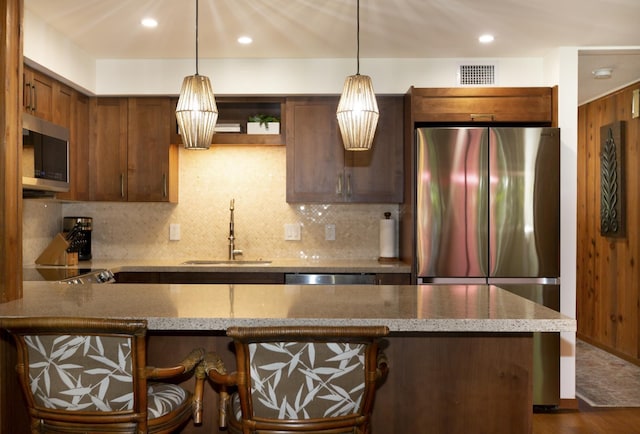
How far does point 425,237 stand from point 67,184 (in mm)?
2261

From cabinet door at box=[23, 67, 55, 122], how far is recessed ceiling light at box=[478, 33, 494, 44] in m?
2.72


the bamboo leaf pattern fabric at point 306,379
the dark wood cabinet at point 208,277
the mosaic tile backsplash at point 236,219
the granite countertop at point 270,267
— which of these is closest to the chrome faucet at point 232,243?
the mosaic tile backsplash at point 236,219

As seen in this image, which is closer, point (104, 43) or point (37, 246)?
point (104, 43)

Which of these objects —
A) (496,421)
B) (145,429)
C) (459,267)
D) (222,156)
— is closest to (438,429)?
(496,421)

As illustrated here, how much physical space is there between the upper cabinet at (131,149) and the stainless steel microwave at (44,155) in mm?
628

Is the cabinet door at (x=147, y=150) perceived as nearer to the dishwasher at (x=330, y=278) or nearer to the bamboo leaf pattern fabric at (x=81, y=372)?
the dishwasher at (x=330, y=278)

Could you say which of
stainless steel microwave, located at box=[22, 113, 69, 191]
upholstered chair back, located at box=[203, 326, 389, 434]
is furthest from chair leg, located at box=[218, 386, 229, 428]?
stainless steel microwave, located at box=[22, 113, 69, 191]

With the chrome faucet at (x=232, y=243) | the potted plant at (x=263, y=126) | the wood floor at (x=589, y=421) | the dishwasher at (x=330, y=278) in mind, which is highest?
the potted plant at (x=263, y=126)

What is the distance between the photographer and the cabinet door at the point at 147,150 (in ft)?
14.4

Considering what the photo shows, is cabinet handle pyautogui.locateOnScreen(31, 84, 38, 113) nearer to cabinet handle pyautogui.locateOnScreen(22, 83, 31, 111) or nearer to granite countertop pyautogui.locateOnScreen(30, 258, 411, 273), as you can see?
cabinet handle pyautogui.locateOnScreen(22, 83, 31, 111)

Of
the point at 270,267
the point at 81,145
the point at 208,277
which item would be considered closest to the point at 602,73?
the point at 270,267

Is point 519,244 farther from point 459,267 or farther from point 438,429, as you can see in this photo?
point 438,429

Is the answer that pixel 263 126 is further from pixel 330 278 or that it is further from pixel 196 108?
pixel 196 108

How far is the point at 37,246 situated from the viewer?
4293mm
